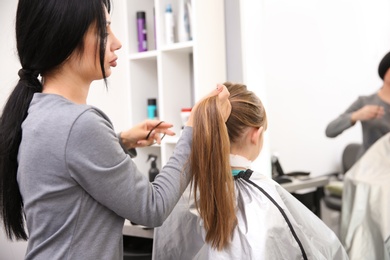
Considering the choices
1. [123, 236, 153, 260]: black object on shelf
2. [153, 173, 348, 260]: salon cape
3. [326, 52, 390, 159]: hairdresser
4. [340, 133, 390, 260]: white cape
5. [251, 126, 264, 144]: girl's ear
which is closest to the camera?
[153, 173, 348, 260]: salon cape

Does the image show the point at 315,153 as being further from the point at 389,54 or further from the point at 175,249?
the point at 175,249

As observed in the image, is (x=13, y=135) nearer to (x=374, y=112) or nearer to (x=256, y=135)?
(x=256, y=135)

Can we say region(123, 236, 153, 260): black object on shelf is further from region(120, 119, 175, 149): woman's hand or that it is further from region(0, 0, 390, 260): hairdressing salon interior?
region(120, 119, 175, 149): woman's hand

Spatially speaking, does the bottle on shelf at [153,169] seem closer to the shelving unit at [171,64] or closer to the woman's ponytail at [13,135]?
the shelving unit at [171,64]

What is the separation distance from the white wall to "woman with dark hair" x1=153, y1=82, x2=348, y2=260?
85 centimetres

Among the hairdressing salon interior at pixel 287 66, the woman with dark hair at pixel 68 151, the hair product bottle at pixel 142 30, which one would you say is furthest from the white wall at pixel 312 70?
the woman with dark hair at pixel 68 151

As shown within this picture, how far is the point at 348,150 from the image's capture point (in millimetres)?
2082

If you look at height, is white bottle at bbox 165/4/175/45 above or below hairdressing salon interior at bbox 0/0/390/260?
above

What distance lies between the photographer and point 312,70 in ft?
7.34

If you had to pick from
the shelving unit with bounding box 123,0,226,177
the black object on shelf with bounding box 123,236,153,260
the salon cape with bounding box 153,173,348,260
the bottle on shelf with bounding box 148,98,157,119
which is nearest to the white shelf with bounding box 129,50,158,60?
the shelving unit with bounding box 123,0,226,177

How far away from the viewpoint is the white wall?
2.11 meters

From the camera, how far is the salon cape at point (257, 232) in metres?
1.23

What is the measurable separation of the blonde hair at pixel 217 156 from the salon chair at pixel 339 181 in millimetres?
899

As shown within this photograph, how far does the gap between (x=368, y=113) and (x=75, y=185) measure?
1522 millimetres
